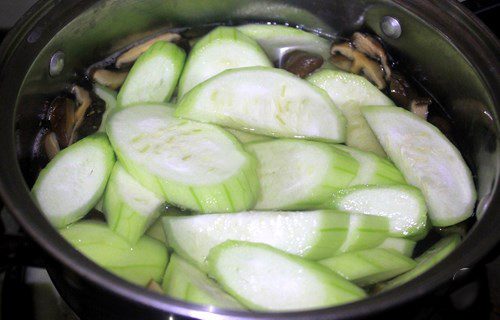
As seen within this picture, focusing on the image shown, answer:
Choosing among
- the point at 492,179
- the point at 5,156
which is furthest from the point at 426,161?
the point at 5,156

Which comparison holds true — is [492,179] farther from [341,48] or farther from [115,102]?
[115,102]

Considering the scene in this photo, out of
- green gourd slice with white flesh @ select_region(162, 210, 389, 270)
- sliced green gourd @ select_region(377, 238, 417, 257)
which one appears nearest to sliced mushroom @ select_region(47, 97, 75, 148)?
green gourd slice with white flesh @ select_region(162, 210, 389, 270)

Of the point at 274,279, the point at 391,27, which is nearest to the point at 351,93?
the point at 391,27

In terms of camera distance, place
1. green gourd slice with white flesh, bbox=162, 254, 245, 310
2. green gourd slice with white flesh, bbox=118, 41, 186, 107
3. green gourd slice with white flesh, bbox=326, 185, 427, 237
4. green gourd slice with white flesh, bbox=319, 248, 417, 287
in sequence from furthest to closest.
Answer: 1. green gourd slice with white flesh, bbox=118, 41, 186, 107
2. green gourd slice with white flesh, bbox=326, 185, 427, 237
3. green gourd slice with white flesh, bbox=319, 248, 417, 287
4. green gourd slice with white flesh, bbox=162, 254, 245, 310

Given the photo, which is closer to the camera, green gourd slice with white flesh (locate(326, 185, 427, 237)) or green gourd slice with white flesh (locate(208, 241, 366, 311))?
green gourd slice with white flesh (locate(208, 241, 366, 311))

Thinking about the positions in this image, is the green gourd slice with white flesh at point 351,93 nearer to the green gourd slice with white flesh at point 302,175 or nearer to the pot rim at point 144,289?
the green gourd slice with white flesh at point 302,175

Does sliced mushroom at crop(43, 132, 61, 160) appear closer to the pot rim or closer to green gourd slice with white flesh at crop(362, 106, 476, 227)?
the pot rim
